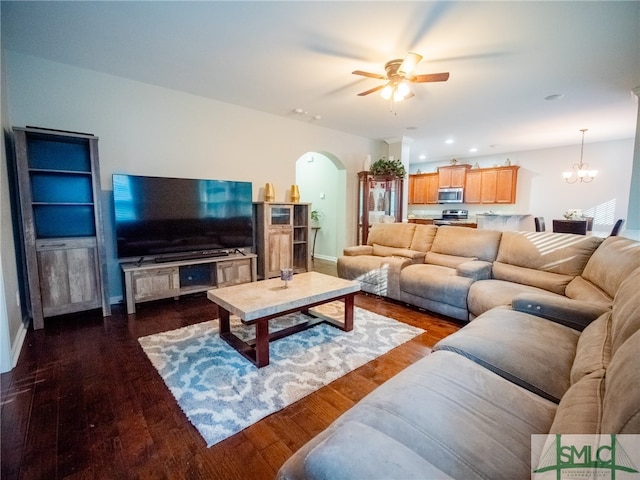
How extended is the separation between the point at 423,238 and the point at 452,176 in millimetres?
4885

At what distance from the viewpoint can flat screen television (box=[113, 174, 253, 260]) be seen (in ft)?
10.5

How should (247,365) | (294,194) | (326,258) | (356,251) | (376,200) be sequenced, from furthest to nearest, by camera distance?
(326,258) < (376,200) < (294,194) < (356,251) < (247,365)

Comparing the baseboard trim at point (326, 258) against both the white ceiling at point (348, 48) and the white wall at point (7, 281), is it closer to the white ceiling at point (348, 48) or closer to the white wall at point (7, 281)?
the white ceiling at point (348, 48)

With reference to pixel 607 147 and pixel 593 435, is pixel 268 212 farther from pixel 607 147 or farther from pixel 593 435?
pixel 607 147

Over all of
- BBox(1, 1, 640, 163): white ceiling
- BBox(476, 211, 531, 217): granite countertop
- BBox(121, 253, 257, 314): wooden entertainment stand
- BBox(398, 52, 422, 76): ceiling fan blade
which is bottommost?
BBox(121, 253, 257, 314): wooden entertainment stand

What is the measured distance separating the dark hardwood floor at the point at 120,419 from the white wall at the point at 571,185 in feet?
21.0

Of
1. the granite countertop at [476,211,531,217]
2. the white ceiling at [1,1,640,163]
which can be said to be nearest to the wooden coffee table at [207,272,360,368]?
the white ceiling at [1,1,640,163]

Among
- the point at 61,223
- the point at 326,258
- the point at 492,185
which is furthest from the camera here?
the point at 492,185

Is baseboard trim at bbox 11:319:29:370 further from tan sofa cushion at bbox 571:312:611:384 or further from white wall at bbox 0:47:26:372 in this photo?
tan sofa cushion at bbox 571:312:611:384

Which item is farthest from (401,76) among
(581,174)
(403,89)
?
(581,174)

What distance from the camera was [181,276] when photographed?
12.4ft

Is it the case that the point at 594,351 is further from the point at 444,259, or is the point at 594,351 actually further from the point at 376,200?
the point at 376,200

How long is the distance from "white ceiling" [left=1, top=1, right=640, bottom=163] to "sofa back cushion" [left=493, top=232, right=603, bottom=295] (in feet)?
5.67

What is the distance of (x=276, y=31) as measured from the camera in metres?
2.37
